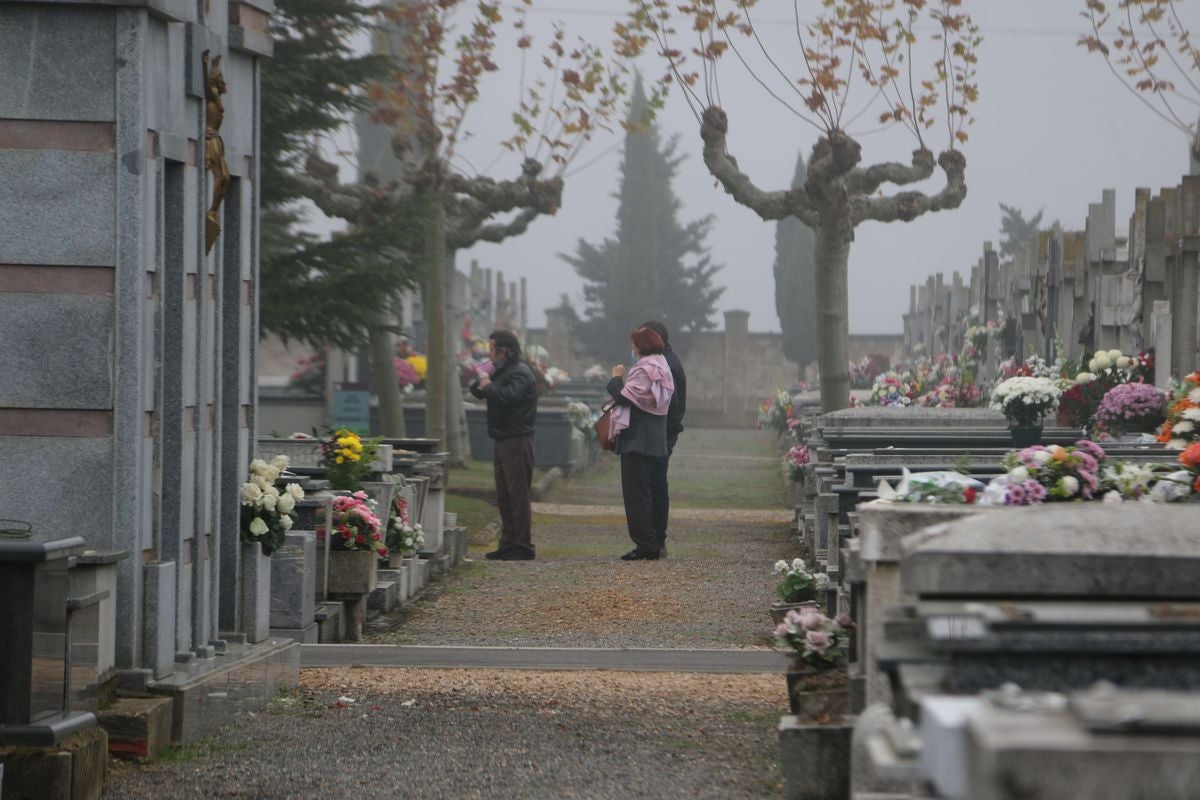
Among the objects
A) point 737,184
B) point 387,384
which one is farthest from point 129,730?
point 387,384

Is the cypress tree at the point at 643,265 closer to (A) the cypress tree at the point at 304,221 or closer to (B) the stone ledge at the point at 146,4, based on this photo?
(A) the cypress tree at the point at 304,221

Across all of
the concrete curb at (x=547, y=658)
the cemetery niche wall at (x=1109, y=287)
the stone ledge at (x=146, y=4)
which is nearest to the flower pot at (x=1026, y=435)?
the cemetery niche wall at (x=1109, y=287)

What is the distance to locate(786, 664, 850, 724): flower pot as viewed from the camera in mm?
5902

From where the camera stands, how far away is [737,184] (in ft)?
65.4

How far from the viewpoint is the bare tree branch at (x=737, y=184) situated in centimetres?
1942

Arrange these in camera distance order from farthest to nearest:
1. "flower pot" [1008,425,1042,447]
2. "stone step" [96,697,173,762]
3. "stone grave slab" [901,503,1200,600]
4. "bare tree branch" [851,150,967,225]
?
"bare tree branch" [851,150,967,225] < "flower pot" [1008,425,1042,447] < "stone step" [96,697,173,762] < "stone grave slab" [901,503,1200,600]

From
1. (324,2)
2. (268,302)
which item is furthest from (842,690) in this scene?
(324,2)

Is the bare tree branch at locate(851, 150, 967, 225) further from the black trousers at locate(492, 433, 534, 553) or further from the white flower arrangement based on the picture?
the white flower arrangement

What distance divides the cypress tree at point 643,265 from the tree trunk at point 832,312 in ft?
161

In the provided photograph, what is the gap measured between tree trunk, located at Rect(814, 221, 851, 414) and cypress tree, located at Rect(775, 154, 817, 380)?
4467cm

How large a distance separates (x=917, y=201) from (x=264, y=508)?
14.3 m

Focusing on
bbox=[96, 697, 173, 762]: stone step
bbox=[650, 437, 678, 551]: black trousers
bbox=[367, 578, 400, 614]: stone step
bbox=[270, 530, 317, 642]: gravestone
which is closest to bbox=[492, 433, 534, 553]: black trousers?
bbox=[650, 437, 678, 551]: black trousers

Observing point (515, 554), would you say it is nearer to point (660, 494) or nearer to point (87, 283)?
point (660, 494)

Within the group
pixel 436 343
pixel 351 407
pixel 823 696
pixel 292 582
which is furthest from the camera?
pixel 351 407
